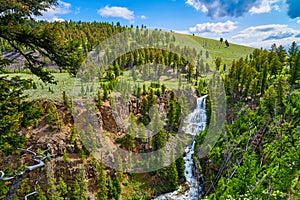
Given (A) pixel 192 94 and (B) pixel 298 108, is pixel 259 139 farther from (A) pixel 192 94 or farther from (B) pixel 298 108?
(A) pixel 192 94

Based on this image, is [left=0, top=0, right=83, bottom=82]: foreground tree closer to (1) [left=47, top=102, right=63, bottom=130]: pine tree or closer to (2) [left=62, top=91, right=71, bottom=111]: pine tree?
(1) [left=47, top=102, right=63, bottom=130]: pine tree

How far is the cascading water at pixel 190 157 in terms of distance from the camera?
110 ft

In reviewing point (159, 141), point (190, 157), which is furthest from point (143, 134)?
point (190, 157)

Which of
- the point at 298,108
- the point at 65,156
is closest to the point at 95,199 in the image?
the point at 65,156

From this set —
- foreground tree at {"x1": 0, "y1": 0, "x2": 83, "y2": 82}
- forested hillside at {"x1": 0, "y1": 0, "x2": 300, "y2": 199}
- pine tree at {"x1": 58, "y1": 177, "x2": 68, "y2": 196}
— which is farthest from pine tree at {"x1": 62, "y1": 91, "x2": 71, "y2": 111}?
foreground tree at {"x1": 0, "y1": 0, "x2": 83, "y2": 82}

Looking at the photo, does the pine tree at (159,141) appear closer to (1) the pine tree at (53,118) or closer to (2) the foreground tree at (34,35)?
(1) the pine tree at (53,118)

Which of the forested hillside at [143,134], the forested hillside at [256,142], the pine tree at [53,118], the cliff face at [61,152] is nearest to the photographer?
the forested hillside at [143,134]

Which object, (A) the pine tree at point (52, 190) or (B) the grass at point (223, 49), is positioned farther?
(B) the grass at point (223, 49)

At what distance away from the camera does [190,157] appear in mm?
40969

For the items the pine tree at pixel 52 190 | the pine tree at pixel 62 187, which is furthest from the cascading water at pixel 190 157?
the pine tree at pixel 52 190

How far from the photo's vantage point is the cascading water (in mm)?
33500

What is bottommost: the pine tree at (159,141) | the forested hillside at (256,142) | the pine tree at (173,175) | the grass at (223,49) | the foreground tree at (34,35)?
the pine tree at (173,175)

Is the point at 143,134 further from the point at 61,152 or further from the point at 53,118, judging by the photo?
the point at 53,118

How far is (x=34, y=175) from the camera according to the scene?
29.0 m
